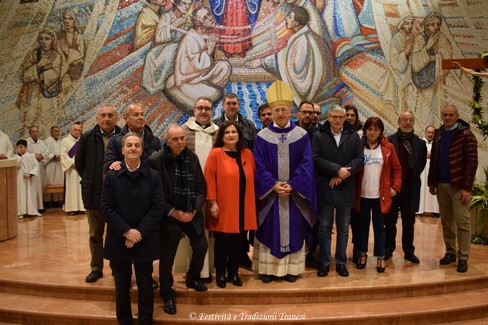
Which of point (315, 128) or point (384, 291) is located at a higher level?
point (315, 128)

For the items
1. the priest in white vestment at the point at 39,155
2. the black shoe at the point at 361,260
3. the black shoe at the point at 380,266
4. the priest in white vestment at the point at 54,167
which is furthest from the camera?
the priest in white vestment at the point at 54,167

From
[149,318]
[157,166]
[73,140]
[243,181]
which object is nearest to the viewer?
[149,318]

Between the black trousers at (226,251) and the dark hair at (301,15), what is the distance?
740 cm

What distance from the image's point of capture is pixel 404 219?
229 inches

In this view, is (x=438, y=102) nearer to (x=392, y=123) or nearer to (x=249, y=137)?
(x=392, y=123)

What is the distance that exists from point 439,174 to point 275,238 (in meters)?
2.13

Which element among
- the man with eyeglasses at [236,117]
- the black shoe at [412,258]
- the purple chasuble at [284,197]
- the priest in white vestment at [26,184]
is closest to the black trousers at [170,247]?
the purple chasuble at [284,197]

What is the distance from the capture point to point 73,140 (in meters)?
9.93

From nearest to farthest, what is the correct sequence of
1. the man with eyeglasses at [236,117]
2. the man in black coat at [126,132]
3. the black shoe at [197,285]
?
the man in black coat at [126,132] → the black shoe at [197,285] → the man with eyeglasses at [236,117]

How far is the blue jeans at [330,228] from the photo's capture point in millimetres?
5117

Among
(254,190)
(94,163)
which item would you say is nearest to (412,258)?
(254,190)

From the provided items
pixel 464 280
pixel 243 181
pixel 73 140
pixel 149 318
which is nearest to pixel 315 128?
pixel 243 181

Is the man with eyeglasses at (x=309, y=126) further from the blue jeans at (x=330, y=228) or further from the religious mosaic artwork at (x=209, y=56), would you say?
the religious mosaic artwork at (x=209, y=56)

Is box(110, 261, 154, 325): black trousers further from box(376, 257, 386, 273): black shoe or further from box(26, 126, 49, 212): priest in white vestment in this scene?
box(26, 126, 49, 212): priest in white vestment
